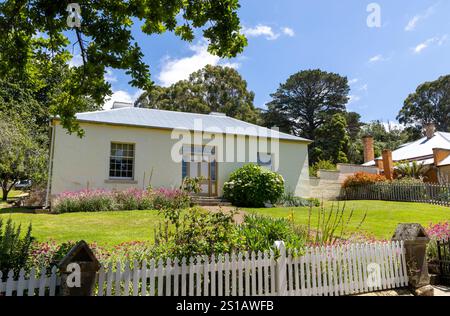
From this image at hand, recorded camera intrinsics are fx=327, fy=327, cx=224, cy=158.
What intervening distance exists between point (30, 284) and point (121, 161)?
13.7m

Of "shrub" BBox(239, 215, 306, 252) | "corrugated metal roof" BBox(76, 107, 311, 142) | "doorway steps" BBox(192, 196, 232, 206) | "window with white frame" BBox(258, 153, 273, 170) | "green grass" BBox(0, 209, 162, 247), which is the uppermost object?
"corrugated metal roof" BBox(76, 107, 311, 142)

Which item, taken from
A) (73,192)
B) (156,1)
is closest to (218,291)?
(156,1)

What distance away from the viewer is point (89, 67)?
7.07 metres

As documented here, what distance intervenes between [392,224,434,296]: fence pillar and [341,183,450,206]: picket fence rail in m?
14.1

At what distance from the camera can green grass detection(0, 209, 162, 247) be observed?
828cm

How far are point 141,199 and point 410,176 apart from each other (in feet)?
66.8

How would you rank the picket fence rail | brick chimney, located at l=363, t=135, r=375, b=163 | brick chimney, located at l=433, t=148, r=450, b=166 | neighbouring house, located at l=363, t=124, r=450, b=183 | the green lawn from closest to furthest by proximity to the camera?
the green lawn → the picket fence rail → neighbouring house, located at l=363, t=124, r=450, b=183 → brick chimney, located at l=433, t=148, r=450, b=166 → brick chimney, located at l=363, t=135, r=375, b=163

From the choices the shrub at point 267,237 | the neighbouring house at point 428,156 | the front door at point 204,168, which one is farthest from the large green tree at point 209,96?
the shrub at point 267,237

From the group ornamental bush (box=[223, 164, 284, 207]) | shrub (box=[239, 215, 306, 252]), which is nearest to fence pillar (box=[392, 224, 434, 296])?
shrub (box=[239, 215, 306, 252])

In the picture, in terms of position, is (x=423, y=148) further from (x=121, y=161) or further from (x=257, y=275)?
(x=257, y=275)

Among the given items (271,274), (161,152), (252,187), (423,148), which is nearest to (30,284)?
(271,274)

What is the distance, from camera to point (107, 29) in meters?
7.35

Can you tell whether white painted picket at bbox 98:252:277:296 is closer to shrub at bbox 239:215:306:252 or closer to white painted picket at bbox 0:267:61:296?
shrub at bbox 239:215:306:252
